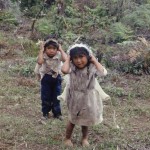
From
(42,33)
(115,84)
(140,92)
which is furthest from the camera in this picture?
(42,33)

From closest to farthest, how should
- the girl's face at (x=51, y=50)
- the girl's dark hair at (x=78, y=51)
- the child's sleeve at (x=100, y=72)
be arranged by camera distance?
the girl's dark hair at (x=78, y=51) → the child's sleeve at (x=100, y=72) → the girl's face at (x=51, y=50)

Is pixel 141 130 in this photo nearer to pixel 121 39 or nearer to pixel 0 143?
pixel 0 143

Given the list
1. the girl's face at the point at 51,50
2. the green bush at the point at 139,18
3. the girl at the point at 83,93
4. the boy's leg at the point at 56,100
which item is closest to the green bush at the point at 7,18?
the green bush at the point at 139,18

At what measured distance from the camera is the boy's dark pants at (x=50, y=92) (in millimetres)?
6262

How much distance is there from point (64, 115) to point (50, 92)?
0.67 meters

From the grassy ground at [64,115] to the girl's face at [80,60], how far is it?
1.06m

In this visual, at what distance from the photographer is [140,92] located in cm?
846

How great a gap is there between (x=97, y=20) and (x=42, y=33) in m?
2.17

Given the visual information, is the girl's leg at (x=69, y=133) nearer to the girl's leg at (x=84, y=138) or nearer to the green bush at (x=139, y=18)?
the girl's leg at (x=84, y=138)

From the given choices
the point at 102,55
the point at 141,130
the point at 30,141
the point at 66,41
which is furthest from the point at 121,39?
the point at 30,141

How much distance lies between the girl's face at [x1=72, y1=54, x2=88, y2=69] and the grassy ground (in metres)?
1.06

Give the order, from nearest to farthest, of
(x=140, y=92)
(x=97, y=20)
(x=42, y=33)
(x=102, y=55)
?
(x=140, y=92) → (x=102, y=55) → (x=42, y=33) → (x=97, y=20)

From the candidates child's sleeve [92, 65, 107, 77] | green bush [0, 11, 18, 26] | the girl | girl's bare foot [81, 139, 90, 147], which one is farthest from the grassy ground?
green bush [0, 11, 18, 26]

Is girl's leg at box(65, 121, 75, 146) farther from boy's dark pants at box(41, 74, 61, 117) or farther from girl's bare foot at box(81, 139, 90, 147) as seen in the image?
boy's dark pants at box(41, 74, 61, 117)
